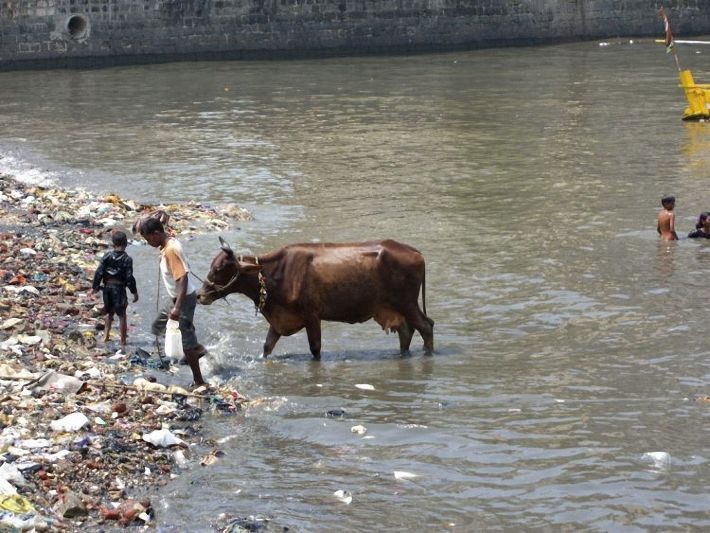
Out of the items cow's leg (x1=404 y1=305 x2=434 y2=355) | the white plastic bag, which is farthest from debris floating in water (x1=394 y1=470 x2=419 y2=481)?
cow's leg (x1=404 y1=305 x2=434 y2=355)

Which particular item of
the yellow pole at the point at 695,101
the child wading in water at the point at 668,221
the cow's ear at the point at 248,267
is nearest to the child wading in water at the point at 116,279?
the cow's ear at the point at 248,267

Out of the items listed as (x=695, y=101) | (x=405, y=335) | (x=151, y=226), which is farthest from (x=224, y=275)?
(x=695, y=101)

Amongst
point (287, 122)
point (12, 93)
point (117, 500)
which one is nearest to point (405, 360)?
point (117, 500)

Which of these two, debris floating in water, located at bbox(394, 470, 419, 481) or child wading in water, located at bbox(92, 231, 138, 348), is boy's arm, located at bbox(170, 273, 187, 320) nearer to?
child wading in water, located at bbox(92, 231, 138, 348)

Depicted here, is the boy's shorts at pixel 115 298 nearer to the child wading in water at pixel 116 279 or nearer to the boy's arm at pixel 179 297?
the child wading in water at pixel 116 279

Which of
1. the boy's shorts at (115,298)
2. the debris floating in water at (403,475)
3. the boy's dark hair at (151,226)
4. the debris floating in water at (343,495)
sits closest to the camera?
the debris floating in water at (343,495)

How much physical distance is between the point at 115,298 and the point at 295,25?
2928 cm

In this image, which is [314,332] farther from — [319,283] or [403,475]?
[403,475]

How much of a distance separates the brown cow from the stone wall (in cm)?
2835

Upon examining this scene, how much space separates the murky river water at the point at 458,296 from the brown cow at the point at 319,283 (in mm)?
378

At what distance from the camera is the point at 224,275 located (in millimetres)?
10281

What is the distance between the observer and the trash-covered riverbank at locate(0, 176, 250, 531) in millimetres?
7066

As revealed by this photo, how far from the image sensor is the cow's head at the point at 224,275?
10242 millimetres

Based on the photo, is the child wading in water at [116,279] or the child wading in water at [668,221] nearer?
the child wading in water at [116,279]
